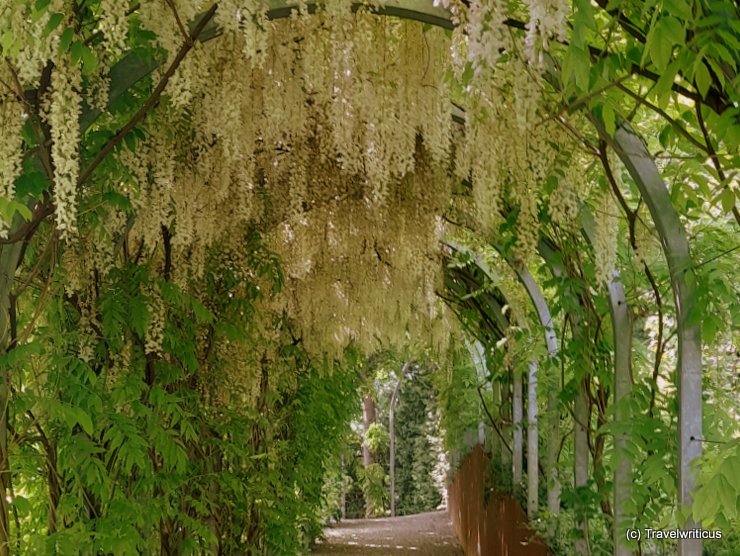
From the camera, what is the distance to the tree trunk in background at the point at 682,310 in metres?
2.19

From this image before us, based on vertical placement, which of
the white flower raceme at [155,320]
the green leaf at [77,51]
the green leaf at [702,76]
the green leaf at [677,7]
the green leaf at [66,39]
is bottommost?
the white flower raceme at [155,320]

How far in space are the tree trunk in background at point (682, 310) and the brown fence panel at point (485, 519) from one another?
266 cm

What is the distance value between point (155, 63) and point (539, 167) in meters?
1.36

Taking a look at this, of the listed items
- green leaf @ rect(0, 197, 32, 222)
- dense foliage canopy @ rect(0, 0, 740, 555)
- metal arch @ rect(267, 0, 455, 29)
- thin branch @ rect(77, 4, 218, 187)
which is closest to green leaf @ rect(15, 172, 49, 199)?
dense foliage canopy @ rect(0, 0, 740, 555)

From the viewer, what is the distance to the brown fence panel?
220 inches

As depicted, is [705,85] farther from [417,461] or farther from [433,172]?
[417,461]

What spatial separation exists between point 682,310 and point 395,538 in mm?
10705

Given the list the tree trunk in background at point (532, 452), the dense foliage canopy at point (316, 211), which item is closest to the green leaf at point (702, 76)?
the dense foliage canopy at point (316, 211)

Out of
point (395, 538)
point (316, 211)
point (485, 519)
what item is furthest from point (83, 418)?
point (395, 538)

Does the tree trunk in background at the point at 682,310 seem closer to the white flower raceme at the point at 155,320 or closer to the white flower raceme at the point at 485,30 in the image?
the white flower raceme at the point at 485,30

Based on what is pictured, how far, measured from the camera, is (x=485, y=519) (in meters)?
7.77

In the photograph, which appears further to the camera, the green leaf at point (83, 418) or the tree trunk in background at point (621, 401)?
the tree trunk in background at point (621, 401)

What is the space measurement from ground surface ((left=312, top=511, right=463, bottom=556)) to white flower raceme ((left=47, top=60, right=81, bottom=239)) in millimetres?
9218

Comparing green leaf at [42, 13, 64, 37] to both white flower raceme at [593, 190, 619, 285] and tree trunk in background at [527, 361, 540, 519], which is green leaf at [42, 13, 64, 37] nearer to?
white flower raceme at [593, 190, 619, 285]
